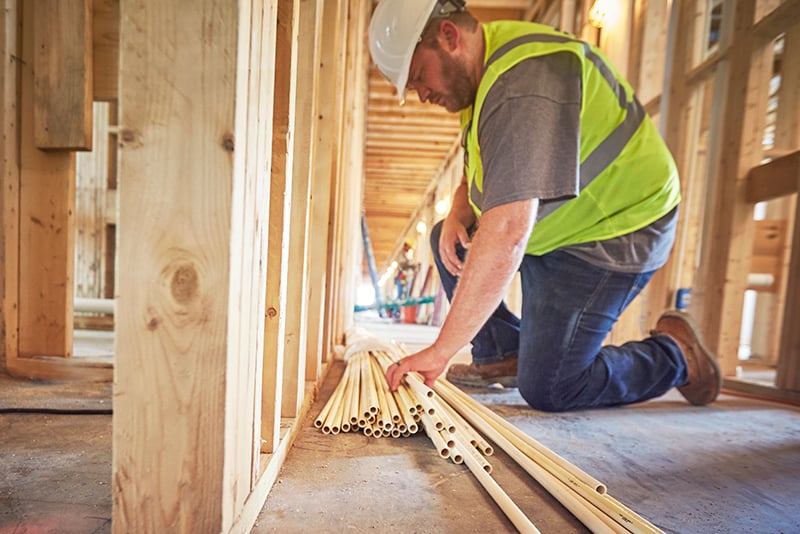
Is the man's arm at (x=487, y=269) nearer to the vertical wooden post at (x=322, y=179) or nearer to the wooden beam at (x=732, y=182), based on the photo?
the vertical wooden post at (x=322, y=179)

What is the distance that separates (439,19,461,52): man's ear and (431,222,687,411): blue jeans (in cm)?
89

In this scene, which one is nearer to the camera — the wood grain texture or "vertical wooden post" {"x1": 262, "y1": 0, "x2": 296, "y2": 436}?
the wood grain texture

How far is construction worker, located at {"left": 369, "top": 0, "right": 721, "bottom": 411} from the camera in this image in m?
1.27

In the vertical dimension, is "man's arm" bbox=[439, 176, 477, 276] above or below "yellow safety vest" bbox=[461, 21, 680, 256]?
below

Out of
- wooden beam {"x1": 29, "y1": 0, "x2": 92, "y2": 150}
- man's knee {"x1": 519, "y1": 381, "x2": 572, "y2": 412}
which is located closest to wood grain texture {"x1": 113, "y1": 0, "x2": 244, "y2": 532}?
man's knee {"x1": 519, "y1": 381, "x2": 572, "y2": 412}

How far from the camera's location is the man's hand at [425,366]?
4.31ft

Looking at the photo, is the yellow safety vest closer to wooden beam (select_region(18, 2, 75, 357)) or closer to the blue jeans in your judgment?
the blue jeans

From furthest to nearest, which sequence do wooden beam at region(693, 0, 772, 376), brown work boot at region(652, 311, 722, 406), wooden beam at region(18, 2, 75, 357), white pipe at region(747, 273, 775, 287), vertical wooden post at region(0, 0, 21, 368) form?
white pipe at region(747, 273, 775, 287), wooden beam at region(693, 0, 772, 376), wooden beam at region(18, 2, 75, 357), vertical wooden post at region(0, 0, 21, 368), brown work boot at region(652, 311, 722, 406)

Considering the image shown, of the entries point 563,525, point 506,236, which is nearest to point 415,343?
point 506,236

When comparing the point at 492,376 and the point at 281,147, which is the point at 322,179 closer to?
the point at 281,147

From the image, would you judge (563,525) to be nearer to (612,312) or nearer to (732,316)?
(612,312)

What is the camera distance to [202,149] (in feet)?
2.13

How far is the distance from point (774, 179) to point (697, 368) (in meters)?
1.20

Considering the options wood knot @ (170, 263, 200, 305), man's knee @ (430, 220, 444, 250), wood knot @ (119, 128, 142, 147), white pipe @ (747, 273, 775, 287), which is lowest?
white pipe @ (747, 273, 775, 287)
